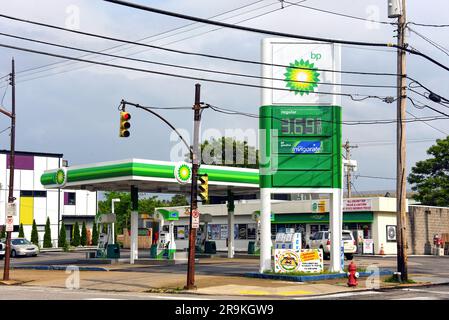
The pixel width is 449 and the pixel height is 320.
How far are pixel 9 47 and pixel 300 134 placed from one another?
1426 centimetres

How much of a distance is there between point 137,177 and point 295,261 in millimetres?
12804

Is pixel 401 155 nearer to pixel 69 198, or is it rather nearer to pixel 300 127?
pixel 300 127

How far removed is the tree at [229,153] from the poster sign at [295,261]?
64316mm

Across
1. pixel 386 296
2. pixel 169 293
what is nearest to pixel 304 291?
pixel 386 296

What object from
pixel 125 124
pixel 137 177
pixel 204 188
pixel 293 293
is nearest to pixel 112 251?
pixel 137 177

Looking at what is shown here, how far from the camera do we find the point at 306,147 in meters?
30.6

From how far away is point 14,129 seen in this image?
106ft

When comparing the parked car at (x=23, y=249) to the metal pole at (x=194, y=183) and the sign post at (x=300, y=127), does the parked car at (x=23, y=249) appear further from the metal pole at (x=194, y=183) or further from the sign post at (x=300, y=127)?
the metal pole at (x=194, y=183)

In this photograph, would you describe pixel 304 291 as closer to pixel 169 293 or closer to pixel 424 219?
pixel 169 293

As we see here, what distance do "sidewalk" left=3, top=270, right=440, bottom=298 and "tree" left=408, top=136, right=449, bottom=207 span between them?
39940 mm

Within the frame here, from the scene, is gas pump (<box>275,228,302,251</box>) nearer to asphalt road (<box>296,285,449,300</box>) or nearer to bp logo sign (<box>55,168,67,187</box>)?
asphalt road (<box>296,285,449,300</box>)

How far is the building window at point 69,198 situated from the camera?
79.1 metres

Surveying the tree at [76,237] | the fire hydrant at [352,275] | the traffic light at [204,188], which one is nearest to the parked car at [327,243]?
the fire hydrant at [352,275]

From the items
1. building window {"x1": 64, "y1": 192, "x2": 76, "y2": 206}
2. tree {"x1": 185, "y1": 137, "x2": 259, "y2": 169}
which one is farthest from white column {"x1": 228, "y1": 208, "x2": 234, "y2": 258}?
tree {"x1": 185, "y1": 137, "x2": 259, "y2": 169}
